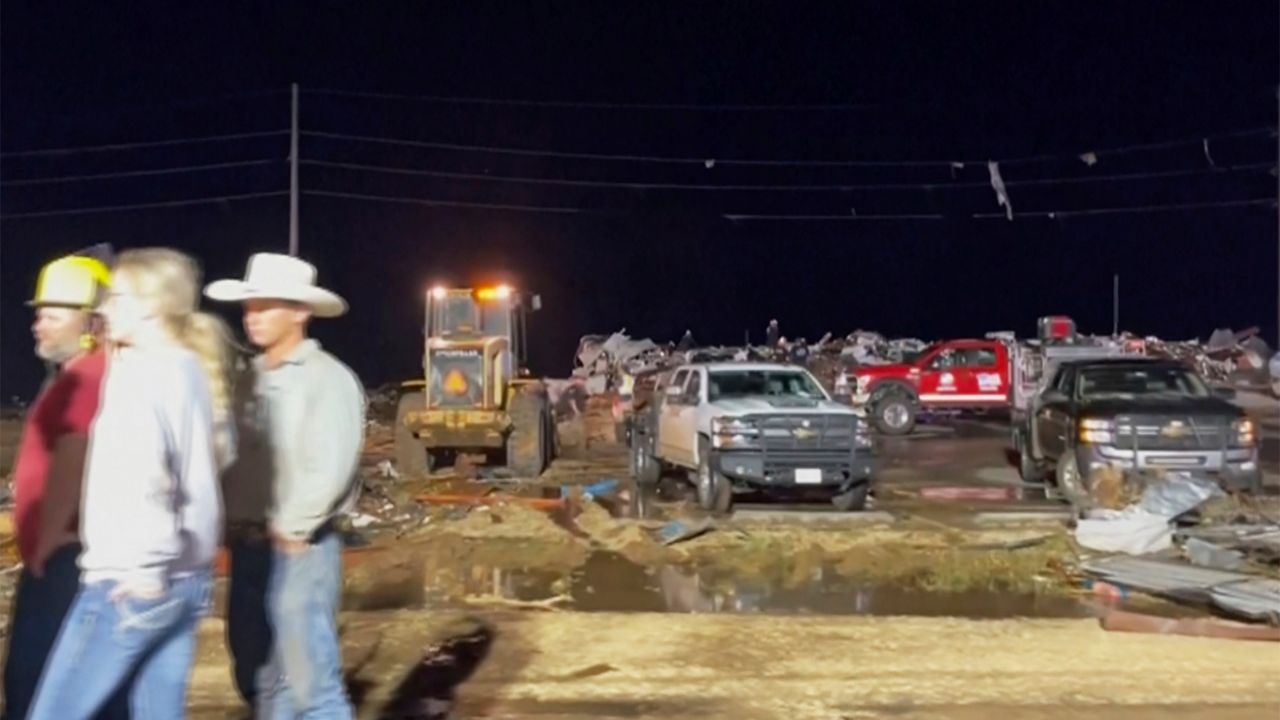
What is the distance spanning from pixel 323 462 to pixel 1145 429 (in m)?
14.2

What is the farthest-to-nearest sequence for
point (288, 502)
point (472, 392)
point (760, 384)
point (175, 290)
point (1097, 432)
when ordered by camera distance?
point (472, 392) < point (760, 384) < point (1097, 432) < point (288, 502) < point (175, 290)

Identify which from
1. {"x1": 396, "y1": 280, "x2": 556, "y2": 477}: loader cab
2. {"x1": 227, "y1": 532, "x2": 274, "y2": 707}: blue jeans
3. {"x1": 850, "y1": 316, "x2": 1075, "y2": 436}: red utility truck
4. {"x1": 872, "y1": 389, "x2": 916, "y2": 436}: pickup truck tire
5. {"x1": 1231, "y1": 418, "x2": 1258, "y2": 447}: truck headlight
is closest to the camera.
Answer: {"x1": 227, "y1": 532, "x2": 274, "y2": 707}: blue jeans

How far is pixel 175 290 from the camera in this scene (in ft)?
15.6

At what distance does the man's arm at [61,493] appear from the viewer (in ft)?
17.5

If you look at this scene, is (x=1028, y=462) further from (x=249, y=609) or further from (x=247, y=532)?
(x=247, y=532)

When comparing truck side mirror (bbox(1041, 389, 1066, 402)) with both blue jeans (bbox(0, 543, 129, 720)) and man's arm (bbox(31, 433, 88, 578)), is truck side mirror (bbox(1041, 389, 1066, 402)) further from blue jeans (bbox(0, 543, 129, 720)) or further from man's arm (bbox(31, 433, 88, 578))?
man's arm (bbox(31, 433, 88, 578))

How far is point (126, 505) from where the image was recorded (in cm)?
423


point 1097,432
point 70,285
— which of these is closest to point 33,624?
point 70,285

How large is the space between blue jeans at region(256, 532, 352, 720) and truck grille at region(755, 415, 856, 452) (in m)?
12.5

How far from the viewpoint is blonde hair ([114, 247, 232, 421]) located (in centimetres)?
470

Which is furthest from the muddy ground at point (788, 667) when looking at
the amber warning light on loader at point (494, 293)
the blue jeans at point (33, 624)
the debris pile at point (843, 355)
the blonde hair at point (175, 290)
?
the debris pile at point (843, 355)

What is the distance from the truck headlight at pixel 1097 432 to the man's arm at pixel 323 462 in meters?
13.9

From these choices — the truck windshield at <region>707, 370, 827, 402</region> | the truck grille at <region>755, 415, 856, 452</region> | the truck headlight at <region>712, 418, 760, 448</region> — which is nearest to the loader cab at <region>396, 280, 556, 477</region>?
the truck windshield at <region>707, 370, 827, 402</region>

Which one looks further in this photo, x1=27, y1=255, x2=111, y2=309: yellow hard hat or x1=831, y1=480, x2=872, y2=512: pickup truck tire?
x1=831, y1=480, x2=872, y2=512: pickup truck tire
